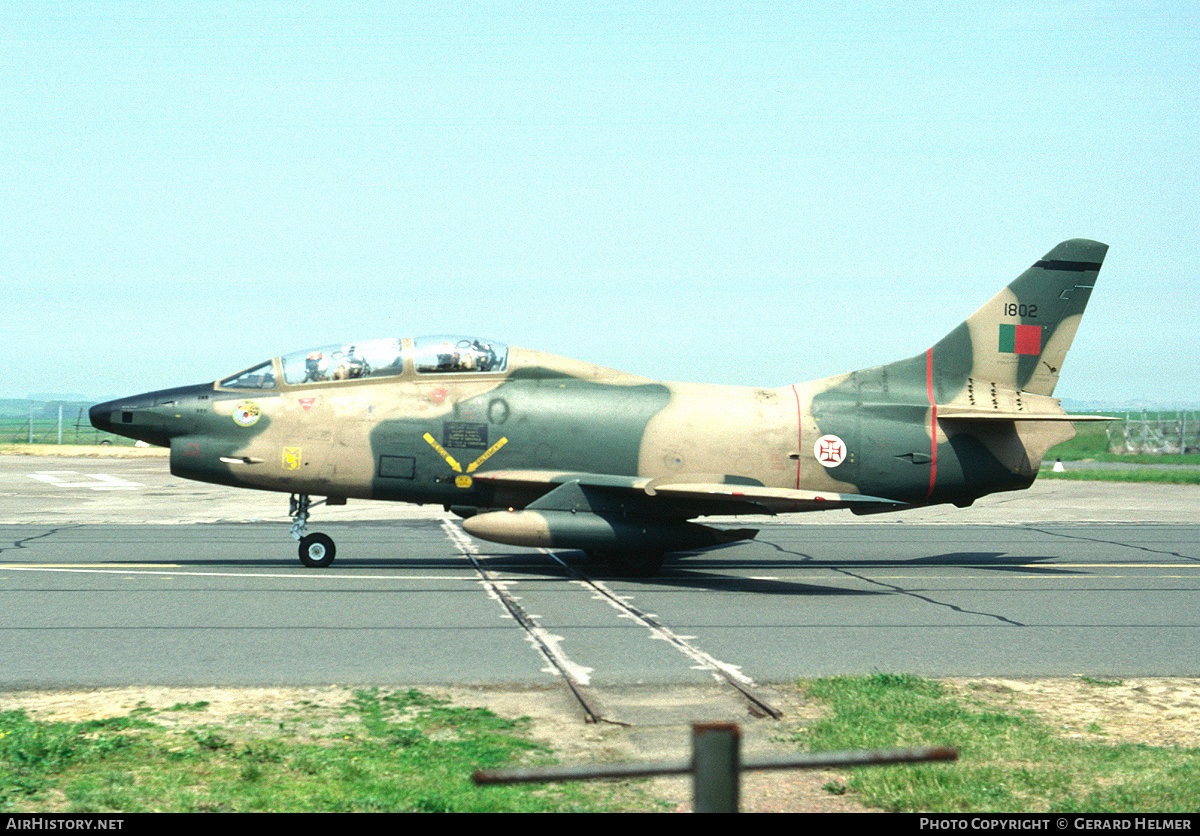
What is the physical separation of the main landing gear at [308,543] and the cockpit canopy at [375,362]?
1837 millimetres

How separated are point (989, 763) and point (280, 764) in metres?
4.47

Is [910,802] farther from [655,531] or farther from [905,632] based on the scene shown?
[655,531]

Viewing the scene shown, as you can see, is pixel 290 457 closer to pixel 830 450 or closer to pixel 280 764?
pixel 830 450

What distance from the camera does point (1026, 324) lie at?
17.7 m

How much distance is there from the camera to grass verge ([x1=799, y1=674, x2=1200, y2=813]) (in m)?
6.05

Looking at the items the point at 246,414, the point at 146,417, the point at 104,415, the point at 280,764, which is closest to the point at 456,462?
the point at 246,414

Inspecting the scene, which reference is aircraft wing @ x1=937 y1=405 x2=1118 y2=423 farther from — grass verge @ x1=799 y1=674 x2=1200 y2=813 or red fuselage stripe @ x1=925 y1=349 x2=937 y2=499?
grass verge @ x1=799 y1=674 x2=1200 y2=813

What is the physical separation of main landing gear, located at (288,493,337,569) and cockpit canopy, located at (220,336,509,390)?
1.84 m

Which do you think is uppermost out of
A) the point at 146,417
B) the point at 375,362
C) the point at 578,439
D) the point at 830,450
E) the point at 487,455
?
the point at 375,362

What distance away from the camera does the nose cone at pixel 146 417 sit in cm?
1526

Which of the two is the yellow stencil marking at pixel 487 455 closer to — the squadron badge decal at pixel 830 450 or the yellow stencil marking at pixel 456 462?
the yellow stencil marking at pixel 456 462

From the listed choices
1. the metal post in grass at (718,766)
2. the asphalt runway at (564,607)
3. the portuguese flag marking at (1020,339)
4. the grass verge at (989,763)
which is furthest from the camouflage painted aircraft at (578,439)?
the metal post in grass at (718,766)

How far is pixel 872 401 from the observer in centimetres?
1700

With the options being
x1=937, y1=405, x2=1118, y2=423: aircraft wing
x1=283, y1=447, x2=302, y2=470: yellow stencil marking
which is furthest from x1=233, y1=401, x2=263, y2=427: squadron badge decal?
x1=937, y1=405, x2=1118, y2=423: aircraft wing
